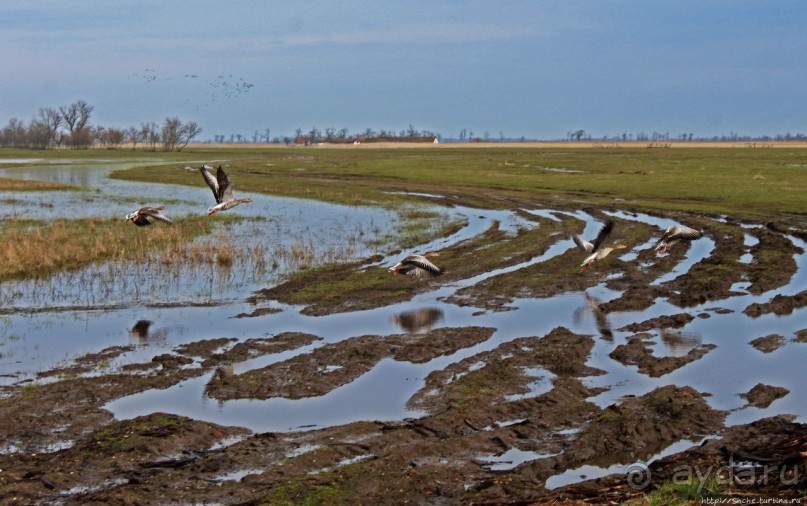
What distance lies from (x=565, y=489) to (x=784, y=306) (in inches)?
533

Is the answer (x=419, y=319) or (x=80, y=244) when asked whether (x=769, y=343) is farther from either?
(x=80, y=244)

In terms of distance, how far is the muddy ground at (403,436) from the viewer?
31.6ft

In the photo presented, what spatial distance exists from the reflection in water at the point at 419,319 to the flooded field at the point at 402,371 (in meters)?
0.11

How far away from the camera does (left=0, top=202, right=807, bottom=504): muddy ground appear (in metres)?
9.62

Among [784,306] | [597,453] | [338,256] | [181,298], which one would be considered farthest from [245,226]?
[597,453]

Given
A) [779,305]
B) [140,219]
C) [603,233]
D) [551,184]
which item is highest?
[603,233]

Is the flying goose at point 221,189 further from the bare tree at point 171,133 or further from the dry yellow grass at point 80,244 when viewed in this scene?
the bare tree at point 171,133

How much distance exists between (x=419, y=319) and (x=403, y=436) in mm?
8650

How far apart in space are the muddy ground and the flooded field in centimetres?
5

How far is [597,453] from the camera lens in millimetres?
11031

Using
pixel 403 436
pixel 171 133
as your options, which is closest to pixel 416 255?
pixel 403 436

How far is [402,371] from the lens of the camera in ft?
51.5

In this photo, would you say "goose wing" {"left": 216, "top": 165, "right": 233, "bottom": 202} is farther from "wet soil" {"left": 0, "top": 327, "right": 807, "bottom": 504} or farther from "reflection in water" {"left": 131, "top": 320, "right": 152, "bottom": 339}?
"wet soil" {"left": 0, "top": 327, "right": 807, "bottom": 504}

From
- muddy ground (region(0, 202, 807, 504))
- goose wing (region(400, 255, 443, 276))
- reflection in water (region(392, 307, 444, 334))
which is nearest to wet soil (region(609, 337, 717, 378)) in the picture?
muddy ground (region(0, 202, 807, 504))
